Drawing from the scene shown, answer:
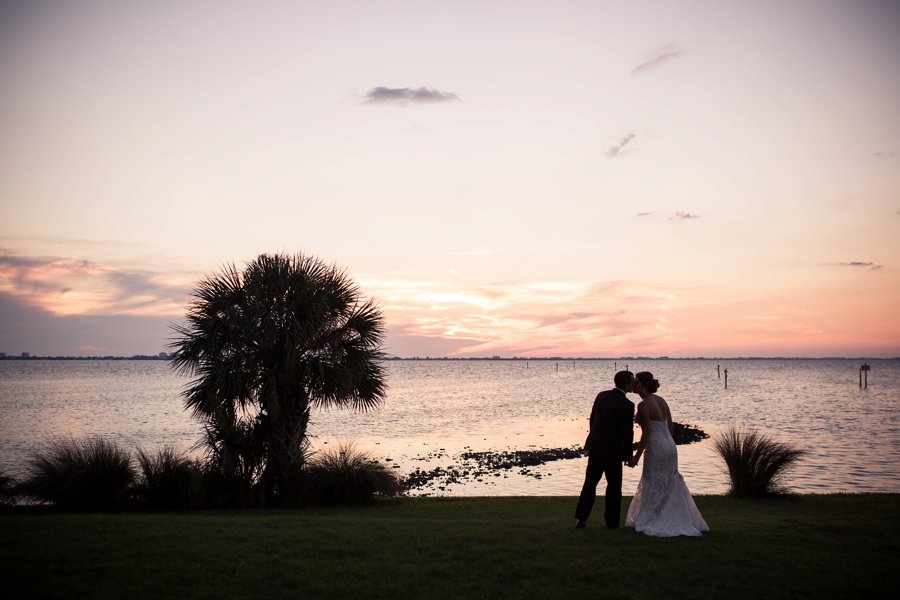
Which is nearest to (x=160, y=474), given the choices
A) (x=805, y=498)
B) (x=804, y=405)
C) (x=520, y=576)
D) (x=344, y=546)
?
(x=344, y=546)

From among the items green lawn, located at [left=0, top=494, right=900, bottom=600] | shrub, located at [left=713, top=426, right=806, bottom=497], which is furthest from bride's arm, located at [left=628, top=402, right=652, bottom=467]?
shrub, located at [left=713, top=426, right=806, bottom=497]

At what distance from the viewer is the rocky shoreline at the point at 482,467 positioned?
24.0m

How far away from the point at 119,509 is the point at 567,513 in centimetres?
1058

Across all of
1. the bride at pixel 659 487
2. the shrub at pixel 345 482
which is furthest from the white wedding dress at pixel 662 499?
the shrub at pixel 345 482

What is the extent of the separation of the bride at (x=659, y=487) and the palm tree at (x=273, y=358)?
369 inches

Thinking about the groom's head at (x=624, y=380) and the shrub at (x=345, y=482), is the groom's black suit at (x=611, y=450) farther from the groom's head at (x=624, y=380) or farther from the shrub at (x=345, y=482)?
the shrub at (x=345, y=482)

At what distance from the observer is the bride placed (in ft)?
34.5

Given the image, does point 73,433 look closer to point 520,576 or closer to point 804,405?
point 520,576

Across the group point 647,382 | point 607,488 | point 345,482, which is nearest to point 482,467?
point 345,482

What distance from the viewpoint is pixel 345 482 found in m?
17.0

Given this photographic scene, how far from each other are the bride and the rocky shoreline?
11.9 meters

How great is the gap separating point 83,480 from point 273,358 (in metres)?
5.33

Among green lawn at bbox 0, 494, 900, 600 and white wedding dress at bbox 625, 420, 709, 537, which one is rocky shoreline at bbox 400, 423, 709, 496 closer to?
green lawn at bbox 0, 494, 900, 600

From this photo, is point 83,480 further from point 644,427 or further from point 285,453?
point 644,427
